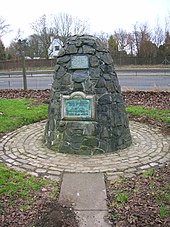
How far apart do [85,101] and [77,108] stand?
0.22 metres

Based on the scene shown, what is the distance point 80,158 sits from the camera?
520cm

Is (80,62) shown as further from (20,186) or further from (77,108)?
(20,186)

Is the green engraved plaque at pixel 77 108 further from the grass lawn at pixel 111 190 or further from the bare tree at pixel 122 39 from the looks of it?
the bare tree at pixel 122 39

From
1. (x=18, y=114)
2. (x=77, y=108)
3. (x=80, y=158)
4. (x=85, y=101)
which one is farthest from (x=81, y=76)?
(x=18, y=114)

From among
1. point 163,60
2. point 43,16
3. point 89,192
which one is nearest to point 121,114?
point 89,192

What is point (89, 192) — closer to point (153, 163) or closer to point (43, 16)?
point (153, 163)

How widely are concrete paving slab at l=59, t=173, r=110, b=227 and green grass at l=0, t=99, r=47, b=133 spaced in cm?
344

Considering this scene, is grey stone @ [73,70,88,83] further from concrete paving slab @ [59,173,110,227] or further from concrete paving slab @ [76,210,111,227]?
concrete paving slab @ [76,210,111,227]

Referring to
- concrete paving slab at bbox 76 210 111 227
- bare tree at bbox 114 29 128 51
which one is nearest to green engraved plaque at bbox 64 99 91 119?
concrete paving slab at bbox 76 210 111 227

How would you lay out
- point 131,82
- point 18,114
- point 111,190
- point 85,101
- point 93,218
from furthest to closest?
point 131,82, point 18,114, point 85,101, point 111,190, point 93,218

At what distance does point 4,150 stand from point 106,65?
2.85 meters

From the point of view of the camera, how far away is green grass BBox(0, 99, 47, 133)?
7.45m

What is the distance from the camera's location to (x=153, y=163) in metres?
4.85

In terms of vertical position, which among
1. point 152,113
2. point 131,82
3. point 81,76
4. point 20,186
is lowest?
point 20,186
